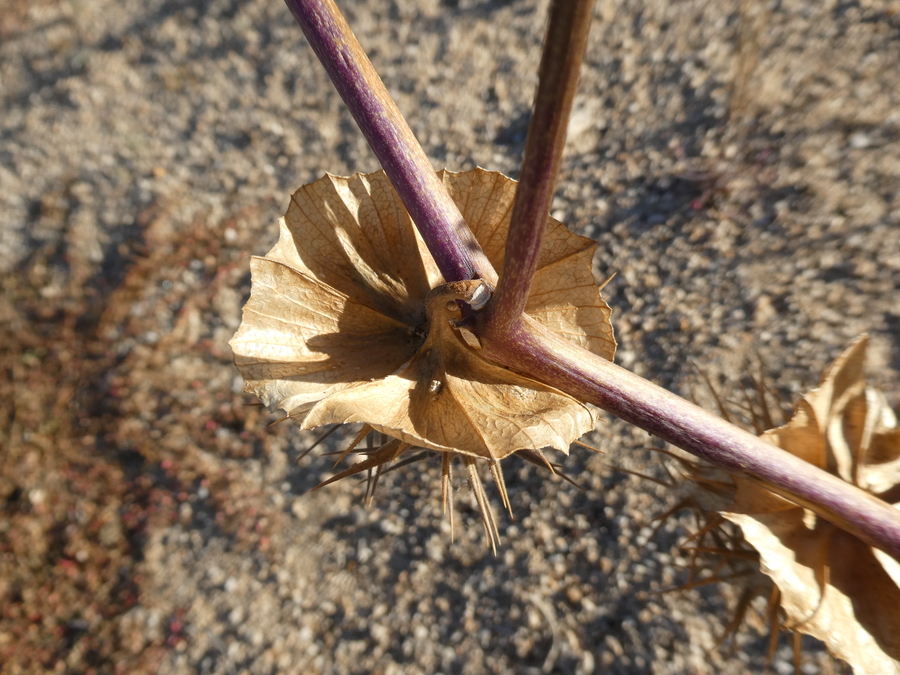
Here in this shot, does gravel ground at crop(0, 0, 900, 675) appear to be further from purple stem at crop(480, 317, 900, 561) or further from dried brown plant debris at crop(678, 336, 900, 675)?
purple stem at crop(480, 317, 900, 561)

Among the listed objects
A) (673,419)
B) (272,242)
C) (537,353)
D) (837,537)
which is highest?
(537,353)

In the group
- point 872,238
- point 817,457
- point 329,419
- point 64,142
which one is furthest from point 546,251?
point 64,142

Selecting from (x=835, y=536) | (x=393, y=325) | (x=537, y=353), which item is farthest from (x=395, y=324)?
(x=835, y=536)

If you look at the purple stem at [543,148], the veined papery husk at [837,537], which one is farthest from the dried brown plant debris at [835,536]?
the purple stem at [543,148]

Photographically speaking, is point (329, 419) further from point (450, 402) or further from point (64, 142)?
point (64, 142)

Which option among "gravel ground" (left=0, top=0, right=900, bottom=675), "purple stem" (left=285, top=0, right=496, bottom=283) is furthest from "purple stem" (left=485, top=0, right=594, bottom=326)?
"gravel ground" (left=0, top=0, right=900, bottom=675)

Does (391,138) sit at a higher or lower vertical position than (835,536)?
higher

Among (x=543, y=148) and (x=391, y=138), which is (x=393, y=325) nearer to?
(x=391, y=138)
